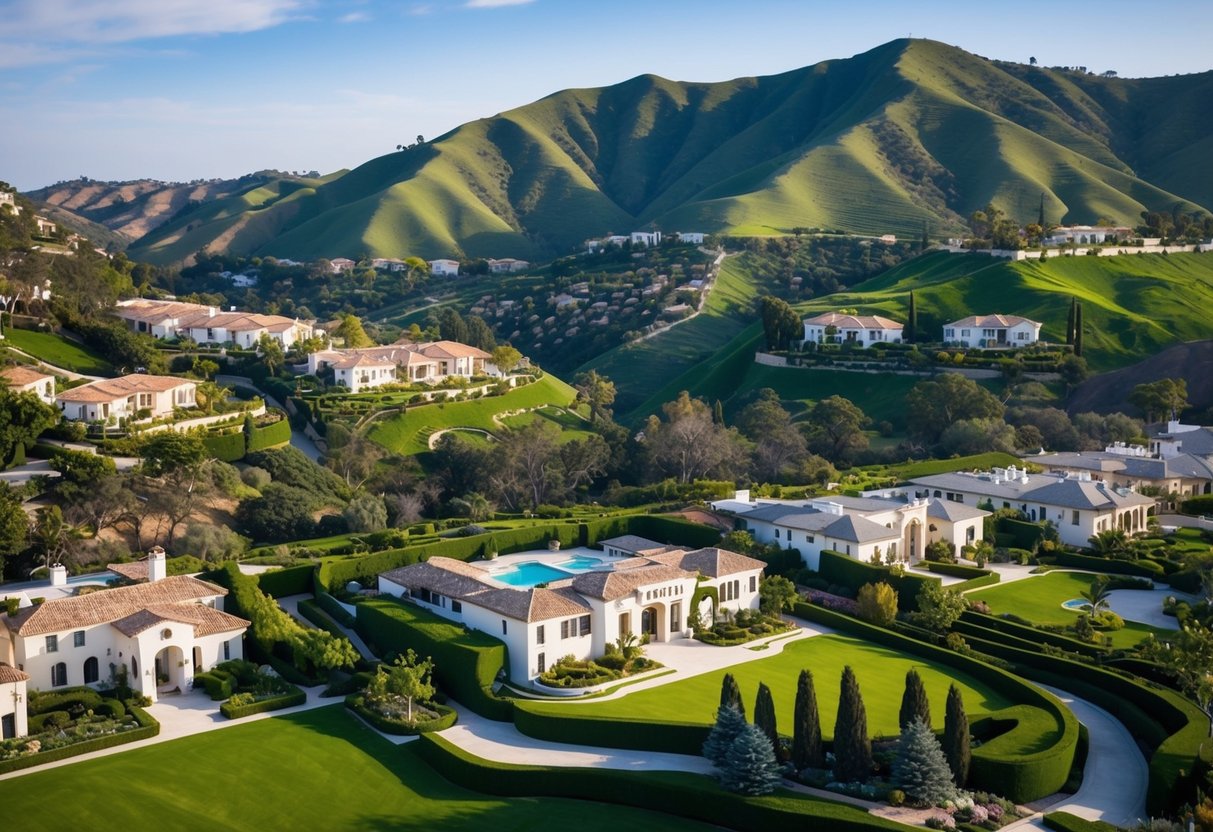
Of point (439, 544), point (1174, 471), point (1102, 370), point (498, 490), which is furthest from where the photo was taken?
point (1102, 370)

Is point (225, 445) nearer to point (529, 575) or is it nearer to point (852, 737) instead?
point (529, 575)

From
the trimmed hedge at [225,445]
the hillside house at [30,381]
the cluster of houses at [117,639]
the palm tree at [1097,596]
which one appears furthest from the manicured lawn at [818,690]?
the hillside house at [30,381]

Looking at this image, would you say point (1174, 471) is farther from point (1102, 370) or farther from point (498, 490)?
point (498, 490)

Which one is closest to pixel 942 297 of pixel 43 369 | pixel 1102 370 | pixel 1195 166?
pixel 1102 370

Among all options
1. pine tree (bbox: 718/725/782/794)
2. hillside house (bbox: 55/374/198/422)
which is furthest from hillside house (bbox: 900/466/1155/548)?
hillside house (bbox: 55/374/198/422)

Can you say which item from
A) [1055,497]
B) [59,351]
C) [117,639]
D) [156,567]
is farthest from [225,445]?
[1055,497]

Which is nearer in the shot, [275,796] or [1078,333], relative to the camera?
[275,796]

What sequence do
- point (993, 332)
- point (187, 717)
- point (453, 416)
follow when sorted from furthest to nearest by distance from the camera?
1. point (993, 332)
2. point (453, 416)
3. point (187, 717)
